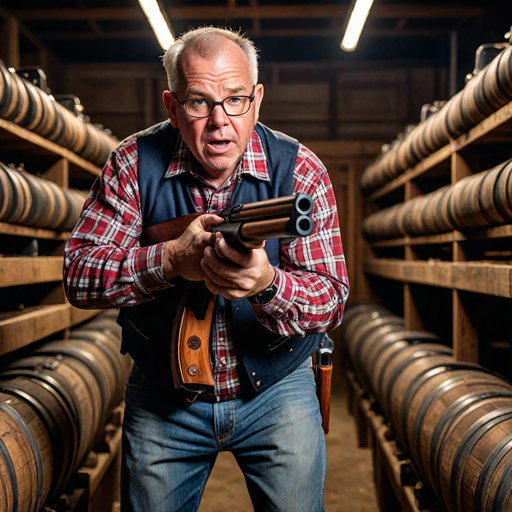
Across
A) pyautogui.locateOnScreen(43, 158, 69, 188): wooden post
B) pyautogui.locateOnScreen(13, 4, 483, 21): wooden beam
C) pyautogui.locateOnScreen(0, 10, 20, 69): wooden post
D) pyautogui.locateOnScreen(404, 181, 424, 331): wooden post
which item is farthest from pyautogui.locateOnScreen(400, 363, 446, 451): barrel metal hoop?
pyautogui.locateOnScreen(0, 10, 20, 69): wooden post

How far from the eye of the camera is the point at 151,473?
182cm

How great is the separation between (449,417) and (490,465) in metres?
0.57

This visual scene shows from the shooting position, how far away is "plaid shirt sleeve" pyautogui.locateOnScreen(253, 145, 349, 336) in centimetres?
170

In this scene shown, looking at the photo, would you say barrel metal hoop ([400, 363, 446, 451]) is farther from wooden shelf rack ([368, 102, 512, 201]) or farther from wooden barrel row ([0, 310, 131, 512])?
wooden barrel row ([0, 310, 131, 512])

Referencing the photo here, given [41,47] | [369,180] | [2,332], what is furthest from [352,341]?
[41,47]

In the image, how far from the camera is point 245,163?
189 cm

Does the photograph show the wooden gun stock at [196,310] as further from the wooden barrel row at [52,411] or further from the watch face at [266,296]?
the wooden barrel row at [52,411]

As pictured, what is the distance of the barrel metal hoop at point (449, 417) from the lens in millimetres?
2662

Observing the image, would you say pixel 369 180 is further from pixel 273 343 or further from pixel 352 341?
pixel 273 343

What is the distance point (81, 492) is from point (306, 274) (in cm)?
223

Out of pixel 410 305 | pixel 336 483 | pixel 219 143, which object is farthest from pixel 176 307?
pixel 336 483

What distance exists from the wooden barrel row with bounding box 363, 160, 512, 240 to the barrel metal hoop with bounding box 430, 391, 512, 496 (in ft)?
2.66

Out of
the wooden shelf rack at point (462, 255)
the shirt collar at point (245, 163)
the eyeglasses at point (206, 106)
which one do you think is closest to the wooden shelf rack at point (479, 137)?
the wooden shelf rack at point (462, 255)

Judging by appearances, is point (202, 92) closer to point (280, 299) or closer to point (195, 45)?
point (195, 45)
